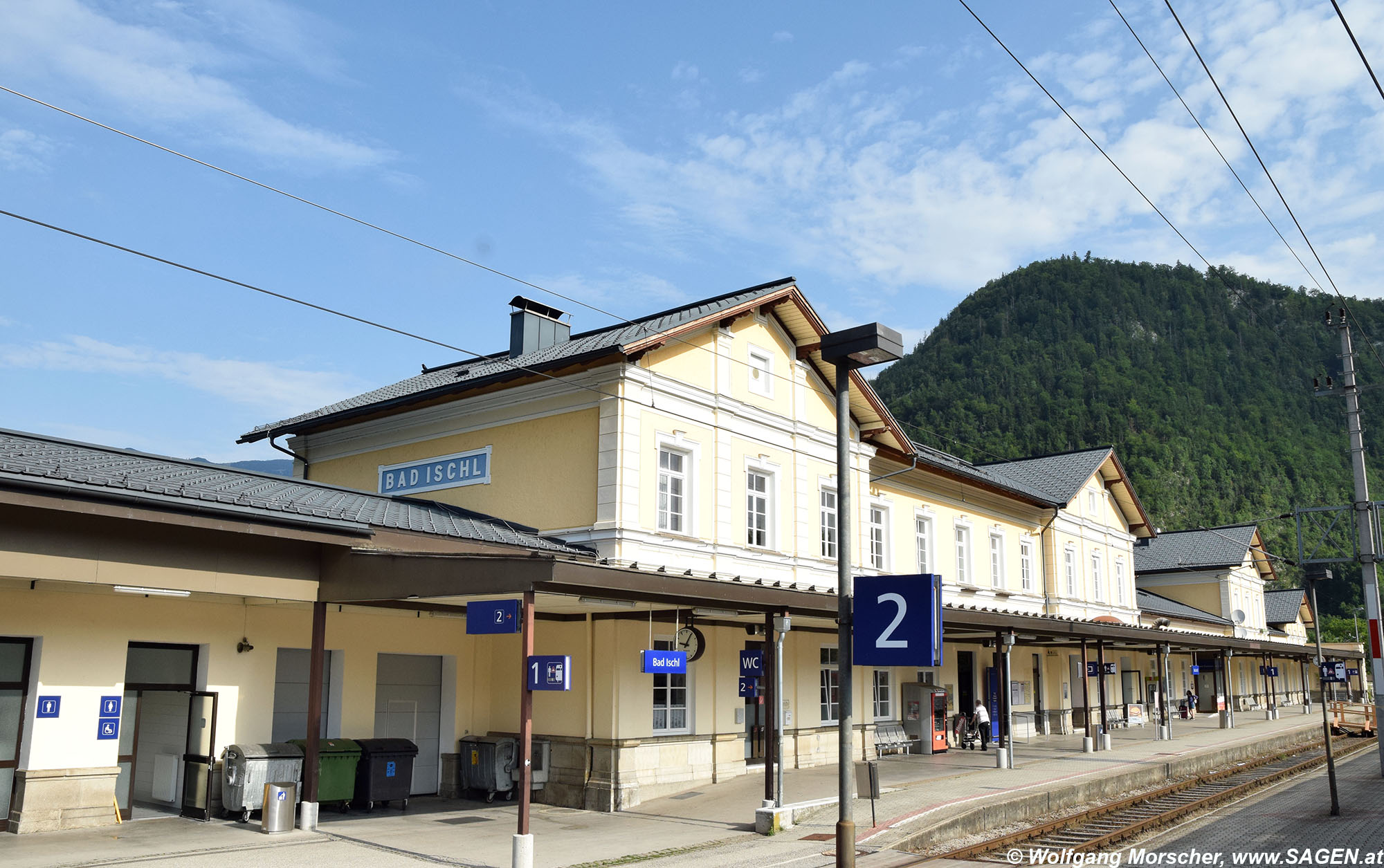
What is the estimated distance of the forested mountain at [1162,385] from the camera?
9025 cm

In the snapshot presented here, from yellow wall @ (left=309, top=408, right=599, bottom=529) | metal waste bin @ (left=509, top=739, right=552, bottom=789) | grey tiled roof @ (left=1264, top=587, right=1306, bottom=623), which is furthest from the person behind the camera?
grey tiled roof @ (left=1264, top=587, right=1306, bottom=623)

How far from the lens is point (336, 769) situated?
48.2ft

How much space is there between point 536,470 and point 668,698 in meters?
4.39

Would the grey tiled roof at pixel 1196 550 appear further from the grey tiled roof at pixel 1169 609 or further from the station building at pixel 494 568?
the station building at pixel 494 568

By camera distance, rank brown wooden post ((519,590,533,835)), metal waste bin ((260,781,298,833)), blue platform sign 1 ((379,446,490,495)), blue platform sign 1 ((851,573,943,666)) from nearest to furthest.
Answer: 1. blue platform sign 1 ((851,573,943,666))
2. brown wooden post ((519,590,533,835))
3. metal waste bin ((260,781,298,833))
4. blue platform sign 1 ((379,446,490,495))

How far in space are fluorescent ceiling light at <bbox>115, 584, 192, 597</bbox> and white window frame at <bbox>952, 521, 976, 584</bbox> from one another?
20.1m

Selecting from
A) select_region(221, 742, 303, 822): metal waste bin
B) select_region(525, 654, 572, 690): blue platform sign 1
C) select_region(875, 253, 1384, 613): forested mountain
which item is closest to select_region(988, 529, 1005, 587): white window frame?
select_region(525, 654, 572, 690): blue platform sign 1

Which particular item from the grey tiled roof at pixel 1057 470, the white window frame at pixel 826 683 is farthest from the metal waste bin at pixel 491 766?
the grey tiled roof at pixel 1057 470

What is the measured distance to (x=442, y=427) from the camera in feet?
63.3

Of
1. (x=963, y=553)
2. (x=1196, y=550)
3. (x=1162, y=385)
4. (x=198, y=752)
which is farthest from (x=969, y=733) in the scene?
(x=1162, y=385)

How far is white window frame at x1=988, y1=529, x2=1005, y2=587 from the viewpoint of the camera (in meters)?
29.6

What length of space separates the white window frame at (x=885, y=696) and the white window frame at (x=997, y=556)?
6.30 meters

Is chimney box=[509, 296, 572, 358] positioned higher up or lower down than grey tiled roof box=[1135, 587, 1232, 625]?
higher up

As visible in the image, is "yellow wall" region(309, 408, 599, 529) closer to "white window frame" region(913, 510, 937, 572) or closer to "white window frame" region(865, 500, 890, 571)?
"white window frame" region(865, 500, 890, 571)
